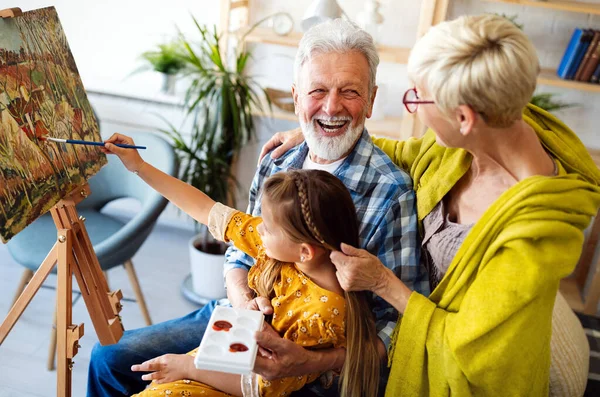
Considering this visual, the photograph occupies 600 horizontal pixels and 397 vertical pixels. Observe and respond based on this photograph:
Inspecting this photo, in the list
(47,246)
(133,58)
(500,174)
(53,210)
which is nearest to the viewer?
(500,174)

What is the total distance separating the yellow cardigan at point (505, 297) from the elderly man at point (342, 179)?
0.14 m

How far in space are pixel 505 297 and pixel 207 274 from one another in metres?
1.98

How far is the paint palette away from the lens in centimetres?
113

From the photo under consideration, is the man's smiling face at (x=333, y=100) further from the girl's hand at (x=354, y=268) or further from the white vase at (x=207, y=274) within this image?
the white vase at (x=207, y=274)

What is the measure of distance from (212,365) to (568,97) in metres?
2.68

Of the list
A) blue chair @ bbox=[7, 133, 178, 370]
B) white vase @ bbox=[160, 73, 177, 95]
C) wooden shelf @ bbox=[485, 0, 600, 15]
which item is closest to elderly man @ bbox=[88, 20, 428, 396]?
blue chair @ bbox=[7, 133, 178, 370]

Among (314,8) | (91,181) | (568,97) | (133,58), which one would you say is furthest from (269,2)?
(568,97)

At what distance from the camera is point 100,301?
64.5 inches

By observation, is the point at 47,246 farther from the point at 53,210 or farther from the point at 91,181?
the point at 53,210

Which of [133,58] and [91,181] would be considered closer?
[91,181]

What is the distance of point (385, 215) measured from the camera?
1.55 metres

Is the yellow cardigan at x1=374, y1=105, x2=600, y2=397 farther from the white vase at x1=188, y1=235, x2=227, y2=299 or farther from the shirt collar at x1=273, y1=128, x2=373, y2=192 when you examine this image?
the white vase at x1=188, y1=235, x2=227, y2=299

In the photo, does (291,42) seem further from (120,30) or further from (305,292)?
(305,292)

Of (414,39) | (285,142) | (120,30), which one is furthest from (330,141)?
(120,30)
